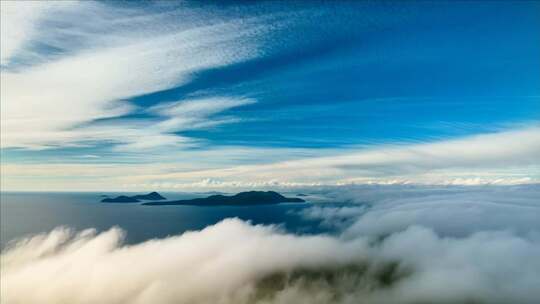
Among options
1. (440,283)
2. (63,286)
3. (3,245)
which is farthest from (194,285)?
(440,283)

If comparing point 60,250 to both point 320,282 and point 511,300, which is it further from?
point 511,300

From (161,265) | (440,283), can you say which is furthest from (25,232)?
(440,283)

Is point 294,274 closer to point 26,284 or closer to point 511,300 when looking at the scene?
point 511,300

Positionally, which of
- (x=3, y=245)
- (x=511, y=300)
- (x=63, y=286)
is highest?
(x=3, y=245)

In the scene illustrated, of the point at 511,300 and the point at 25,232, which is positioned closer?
the point at 511,300

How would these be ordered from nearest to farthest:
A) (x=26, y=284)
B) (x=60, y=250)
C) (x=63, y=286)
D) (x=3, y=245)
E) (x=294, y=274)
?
(x=26, y=284), (x=63, y=286), (x=3, y=245), (x=294, y=274), (x=60, y=250)

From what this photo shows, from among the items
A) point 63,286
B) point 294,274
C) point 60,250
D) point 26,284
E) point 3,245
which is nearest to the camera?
point 26,284

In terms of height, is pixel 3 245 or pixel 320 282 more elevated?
pixel 3 245

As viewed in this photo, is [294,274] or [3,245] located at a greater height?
[3,245]

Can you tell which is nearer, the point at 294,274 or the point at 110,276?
the point at 110,276
